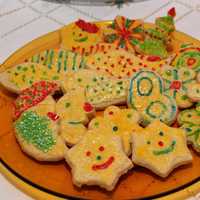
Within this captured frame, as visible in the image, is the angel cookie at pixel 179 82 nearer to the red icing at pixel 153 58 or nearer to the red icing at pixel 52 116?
the red icing at pixel 153 58

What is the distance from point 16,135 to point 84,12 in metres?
0.57

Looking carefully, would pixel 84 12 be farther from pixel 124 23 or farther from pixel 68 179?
pixel 68 179

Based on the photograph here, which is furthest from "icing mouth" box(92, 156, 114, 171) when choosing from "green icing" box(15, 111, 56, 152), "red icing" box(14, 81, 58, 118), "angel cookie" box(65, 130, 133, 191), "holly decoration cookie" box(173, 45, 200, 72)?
"holly decoration cookie" box(173, 45, 200, 72)

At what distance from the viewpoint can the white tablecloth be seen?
1296 mm

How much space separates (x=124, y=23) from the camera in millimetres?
1191

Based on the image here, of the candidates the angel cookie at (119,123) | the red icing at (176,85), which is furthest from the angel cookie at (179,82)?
the angel cookie at (119,123)

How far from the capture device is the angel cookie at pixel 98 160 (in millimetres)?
A: 849

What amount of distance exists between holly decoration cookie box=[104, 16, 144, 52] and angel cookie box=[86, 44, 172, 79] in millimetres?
61

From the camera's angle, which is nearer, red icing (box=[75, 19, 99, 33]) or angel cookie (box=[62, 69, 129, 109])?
angel cookie (box=[62, 69, 129, 109])

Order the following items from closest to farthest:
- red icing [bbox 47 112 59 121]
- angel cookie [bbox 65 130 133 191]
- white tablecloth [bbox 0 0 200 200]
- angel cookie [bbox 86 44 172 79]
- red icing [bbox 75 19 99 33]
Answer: angel cookie [bbox 65 130 133 191], red icing [bbox 47 112 59 121], angel cookie [bbox 86 44 172 79], red icing [bbox 75 19 99 33], white tablecloth [bbox 0 0 200 200]

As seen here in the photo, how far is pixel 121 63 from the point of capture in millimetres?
1073

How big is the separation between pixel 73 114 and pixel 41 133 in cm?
8

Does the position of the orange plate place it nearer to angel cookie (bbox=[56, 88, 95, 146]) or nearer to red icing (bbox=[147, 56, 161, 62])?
angel cookie (bbox=[56, 88, 95, 146])

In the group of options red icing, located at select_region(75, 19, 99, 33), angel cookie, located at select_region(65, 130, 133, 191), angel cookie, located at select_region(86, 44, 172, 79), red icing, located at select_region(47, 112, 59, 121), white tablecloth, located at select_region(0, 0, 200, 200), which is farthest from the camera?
white tablecloth, located at select_region(0, 0, 200, 200)
